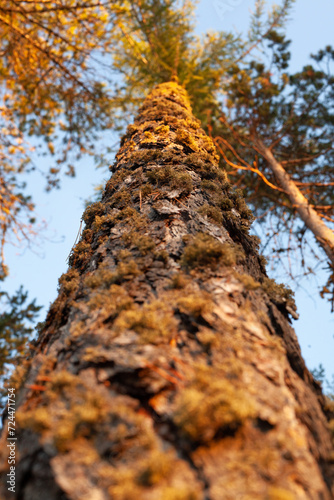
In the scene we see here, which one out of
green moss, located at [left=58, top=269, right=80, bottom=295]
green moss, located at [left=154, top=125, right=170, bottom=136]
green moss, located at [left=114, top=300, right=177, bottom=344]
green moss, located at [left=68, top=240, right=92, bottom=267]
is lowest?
green moss, located at [left=114, top=300, right=177, bottom=344]

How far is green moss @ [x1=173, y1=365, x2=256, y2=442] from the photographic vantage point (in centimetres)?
103

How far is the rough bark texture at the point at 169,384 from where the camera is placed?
977 millimetres

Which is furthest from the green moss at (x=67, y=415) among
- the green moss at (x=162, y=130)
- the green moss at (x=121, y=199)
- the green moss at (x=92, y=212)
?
the green moss at (x=162, y=130)

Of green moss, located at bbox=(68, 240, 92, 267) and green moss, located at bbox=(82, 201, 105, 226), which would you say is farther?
green moss, located at bbox=(82, 201, 105, 226)

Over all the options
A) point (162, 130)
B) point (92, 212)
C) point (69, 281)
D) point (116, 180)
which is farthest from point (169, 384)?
point (162, 130)

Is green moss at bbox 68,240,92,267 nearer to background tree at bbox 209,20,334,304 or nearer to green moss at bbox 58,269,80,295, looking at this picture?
green moss at bbox 58,269,80,295

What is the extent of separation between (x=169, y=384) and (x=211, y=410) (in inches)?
8.2

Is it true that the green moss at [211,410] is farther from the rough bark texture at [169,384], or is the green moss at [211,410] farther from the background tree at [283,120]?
the background tree at [283,120]

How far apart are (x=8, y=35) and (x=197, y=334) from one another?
22.9 ft

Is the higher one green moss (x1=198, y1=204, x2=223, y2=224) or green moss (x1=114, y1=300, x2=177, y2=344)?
green moss (x1=198, y1=204, x2=223, y2=224)

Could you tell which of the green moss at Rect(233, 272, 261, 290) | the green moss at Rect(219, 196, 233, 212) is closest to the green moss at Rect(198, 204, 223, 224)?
the green moss at Rect(219, 196, 233, 212)

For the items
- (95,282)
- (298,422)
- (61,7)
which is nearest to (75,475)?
(298,422)

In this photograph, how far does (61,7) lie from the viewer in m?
5.30

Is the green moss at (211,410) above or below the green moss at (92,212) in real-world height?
below
